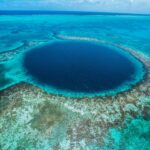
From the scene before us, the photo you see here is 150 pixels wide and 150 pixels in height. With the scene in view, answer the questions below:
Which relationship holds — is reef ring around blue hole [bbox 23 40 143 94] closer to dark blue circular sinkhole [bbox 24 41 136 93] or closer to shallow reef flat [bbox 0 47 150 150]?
dark blue circular sinkhole [bbox 24 41 136 93]

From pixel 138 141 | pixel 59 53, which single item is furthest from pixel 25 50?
pixel 138 141

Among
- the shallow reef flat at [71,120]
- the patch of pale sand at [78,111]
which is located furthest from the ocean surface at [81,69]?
the patch of pale sand at [78,111]

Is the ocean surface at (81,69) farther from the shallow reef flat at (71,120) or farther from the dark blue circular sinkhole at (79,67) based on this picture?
the shallow reef flat at (71,120)

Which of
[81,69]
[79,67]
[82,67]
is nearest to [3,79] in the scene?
[81,69]

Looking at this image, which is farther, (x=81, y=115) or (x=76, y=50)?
(x=76, y=50)

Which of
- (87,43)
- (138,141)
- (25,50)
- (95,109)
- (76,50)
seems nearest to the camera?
(138,141)

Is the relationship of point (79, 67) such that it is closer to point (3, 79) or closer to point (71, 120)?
point (3, 79)

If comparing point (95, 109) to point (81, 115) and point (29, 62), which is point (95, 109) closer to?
point (81, 115)
